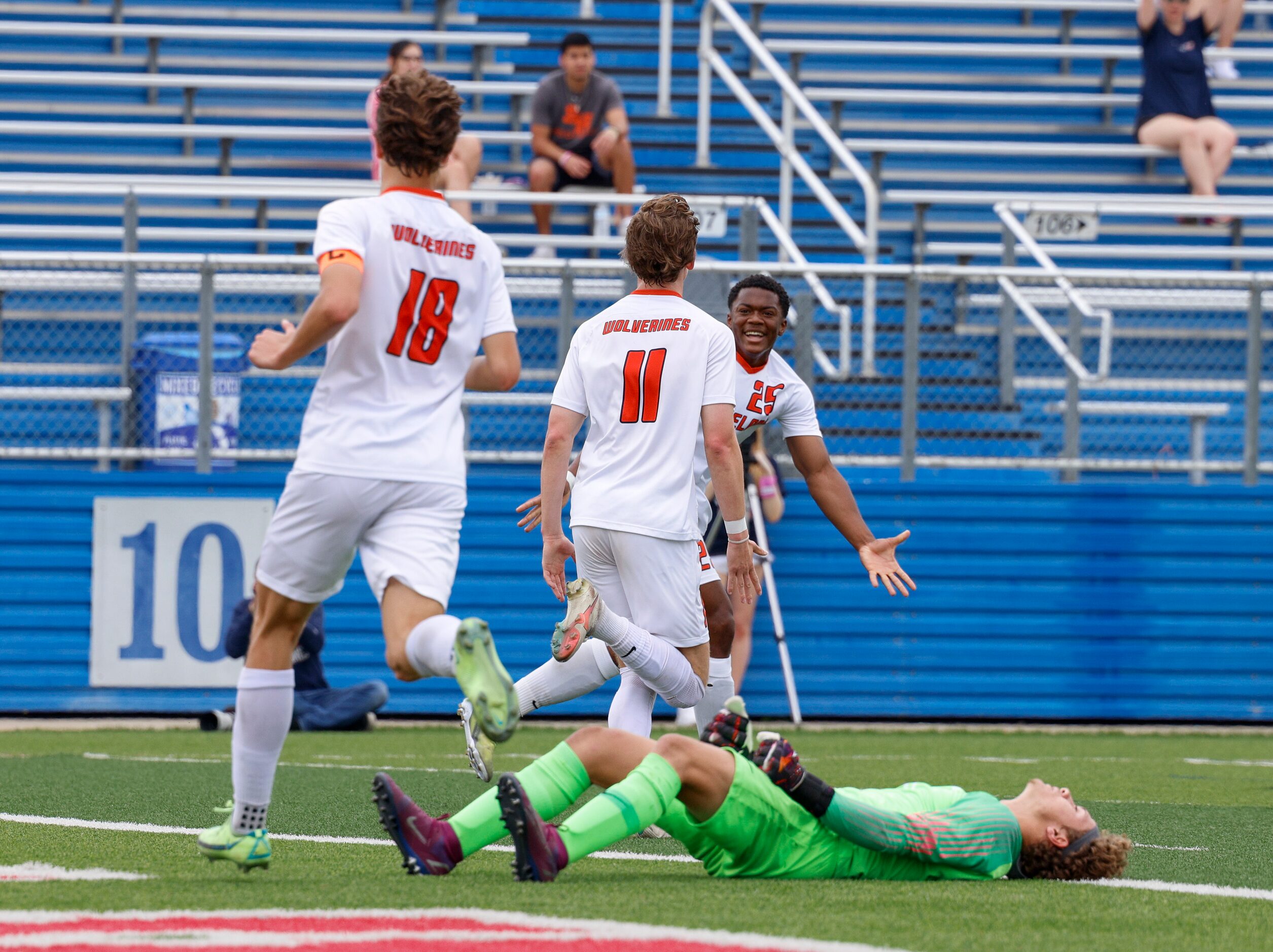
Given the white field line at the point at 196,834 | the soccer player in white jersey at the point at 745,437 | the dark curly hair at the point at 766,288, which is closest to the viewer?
the white field line at the point at 196,834

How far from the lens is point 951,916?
12.8 feet

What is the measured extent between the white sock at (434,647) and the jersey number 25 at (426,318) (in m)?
0.68

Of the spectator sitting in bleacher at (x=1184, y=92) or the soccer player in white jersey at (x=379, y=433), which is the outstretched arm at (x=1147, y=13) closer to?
the spectator sitting in bleacher at (x=1184, y=92)

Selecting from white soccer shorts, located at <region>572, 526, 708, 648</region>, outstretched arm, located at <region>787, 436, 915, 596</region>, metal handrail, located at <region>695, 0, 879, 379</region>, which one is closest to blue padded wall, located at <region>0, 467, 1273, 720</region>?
metal handrail, located at <region>695, 0, 879, 379</region>

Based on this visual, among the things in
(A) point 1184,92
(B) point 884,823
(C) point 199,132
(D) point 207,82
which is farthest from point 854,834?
(A) point 1184,92

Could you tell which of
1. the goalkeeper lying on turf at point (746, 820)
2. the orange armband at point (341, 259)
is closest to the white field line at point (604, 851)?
the goalkeeper lying on turf at point (746, 820)

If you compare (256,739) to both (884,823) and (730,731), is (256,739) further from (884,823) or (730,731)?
(884,823)

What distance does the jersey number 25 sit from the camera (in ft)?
14.2

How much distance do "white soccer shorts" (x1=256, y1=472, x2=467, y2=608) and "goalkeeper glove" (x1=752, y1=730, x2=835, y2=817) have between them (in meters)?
0.83

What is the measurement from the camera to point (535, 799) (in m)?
4.23

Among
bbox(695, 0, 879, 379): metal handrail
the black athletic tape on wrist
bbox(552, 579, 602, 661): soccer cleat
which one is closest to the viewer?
the black athletic tape on wrist

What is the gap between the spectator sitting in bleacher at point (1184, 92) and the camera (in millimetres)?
15492

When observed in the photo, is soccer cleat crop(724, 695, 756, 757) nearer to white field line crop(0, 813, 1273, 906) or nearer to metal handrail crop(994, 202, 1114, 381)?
white field line crop(0, 813, 1273, 906)

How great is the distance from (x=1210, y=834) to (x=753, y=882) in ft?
7.77
